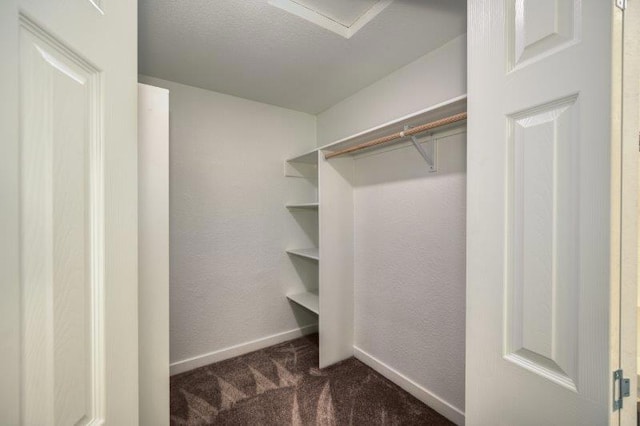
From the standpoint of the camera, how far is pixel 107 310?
0.57 metres

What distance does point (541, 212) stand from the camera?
0.70 meters

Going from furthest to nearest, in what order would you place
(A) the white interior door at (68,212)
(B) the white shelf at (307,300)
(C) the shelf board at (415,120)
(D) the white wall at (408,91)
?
(B) the white shelf at (307,300), (D) the white wall at (408,91), (C) the shelf board at (415,120), (A) the white interior door at (68,212)

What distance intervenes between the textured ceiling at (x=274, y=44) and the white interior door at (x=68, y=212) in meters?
0.89

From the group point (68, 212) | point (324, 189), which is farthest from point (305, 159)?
point (68, 212)

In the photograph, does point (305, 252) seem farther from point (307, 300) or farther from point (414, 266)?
point (414, 266)

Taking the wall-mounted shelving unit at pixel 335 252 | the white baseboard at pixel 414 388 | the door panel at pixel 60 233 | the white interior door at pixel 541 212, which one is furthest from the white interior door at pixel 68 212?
the white baseboard at pixel 414 388

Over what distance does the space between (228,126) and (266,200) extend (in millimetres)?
724

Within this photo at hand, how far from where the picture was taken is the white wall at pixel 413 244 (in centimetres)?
156

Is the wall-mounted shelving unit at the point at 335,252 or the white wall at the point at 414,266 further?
the wall-mounted shelving unit at the point at 335,252

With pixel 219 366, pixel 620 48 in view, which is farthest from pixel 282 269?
pixel 620 48

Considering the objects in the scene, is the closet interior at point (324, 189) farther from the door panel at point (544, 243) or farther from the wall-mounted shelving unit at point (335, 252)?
the door panel at point (544, 243)

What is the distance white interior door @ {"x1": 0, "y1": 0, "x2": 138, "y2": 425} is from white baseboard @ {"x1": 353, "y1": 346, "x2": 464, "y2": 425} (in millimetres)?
1690

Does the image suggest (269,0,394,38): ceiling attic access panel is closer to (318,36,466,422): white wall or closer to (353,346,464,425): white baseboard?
(318,36,466,422): white wall

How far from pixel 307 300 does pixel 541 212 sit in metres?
2.06
